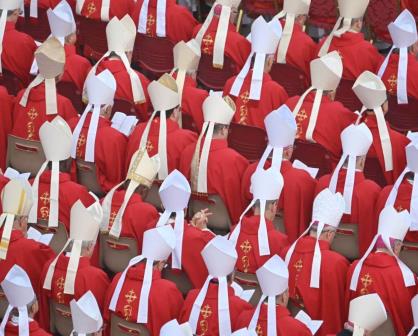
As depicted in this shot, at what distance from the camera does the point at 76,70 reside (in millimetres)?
11680

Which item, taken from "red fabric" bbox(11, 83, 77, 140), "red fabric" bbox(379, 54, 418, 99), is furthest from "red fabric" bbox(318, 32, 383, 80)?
"red fabric" bbox(11, 83, 77, 140)

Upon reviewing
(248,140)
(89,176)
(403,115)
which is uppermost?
(403,115)

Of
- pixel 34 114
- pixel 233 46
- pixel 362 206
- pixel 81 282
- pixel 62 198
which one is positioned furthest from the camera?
pixel 233 46

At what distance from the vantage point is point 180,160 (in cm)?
1080

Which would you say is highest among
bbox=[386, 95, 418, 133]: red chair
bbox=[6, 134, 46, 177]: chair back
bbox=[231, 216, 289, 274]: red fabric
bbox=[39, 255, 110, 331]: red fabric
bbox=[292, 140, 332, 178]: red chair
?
bbox=[386, 95, 418, 133]: red chair

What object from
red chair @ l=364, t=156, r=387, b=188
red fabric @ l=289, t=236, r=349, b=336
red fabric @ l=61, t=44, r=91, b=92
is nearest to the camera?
red fabric @ l=289, t=236, r=349, b=336

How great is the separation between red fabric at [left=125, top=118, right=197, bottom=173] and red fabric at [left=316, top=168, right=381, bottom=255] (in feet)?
3.57

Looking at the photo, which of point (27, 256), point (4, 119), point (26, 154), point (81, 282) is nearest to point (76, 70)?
point (4, 119)

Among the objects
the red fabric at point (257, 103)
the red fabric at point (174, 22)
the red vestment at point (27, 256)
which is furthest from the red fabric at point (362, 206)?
the red fabric at point (174, 22)

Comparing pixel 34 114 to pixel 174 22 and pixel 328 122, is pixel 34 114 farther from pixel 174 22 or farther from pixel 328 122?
pixel 328 122

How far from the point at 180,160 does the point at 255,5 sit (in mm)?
2293

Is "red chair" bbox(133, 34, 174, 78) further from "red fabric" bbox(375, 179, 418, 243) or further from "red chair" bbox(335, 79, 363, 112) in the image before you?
"red fabric" bbox(375, 179, 418, 243)

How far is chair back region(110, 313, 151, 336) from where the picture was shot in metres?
9.56

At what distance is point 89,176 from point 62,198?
0.60 m
